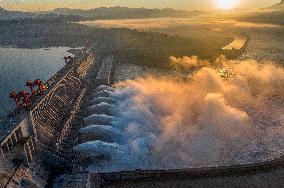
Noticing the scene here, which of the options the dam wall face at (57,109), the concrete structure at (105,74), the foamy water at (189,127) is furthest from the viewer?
the concrete structure at (105,74)

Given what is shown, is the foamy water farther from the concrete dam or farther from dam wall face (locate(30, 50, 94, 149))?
dam wall face (locate(30, 50, 94, 149))

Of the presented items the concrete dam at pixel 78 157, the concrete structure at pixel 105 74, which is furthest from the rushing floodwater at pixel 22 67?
the concrete dam at pixel 78 157

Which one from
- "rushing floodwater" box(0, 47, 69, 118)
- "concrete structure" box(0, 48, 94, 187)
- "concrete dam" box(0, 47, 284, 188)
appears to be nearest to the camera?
"concrete dam" box(0, 47, 284, 188)

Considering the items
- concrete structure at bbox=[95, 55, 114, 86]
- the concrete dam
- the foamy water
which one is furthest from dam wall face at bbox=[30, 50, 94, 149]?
concrete structure at bbox=[95, 55, 114, 86]

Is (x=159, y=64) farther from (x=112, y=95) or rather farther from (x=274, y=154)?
(x=274, y=154)

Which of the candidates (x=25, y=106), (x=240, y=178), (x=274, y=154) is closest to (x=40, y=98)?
(x=25, y=106)

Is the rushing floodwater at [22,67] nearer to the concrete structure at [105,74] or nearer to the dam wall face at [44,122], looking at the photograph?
the dam wall face at [44,122]
